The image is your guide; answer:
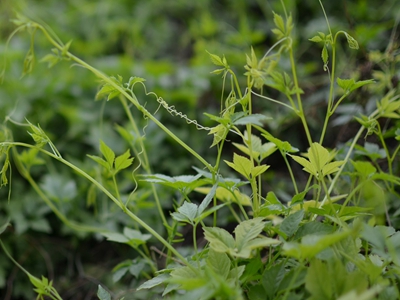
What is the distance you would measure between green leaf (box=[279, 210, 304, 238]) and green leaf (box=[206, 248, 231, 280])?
0.09m

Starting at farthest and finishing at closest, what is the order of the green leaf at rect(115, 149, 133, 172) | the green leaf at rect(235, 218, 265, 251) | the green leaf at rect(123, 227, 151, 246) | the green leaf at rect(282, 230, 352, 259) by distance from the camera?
the green leaf at rect(123, 227, 151, 246), the green leaf at rect(115, 149, 133, 172), the green leaf at rect(235, 218, 265, 251), the green leaf at rect(282, 230, 352, 259)

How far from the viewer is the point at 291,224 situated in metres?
0.59

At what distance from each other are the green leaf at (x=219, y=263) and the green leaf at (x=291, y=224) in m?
0.09

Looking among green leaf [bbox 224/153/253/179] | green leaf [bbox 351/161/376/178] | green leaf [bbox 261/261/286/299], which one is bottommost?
green leaf [bbox 261/261/286/299]

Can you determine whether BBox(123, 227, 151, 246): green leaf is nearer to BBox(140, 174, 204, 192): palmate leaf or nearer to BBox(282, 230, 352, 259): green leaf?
BBox(140, 174, 204, 192): palmate leaf

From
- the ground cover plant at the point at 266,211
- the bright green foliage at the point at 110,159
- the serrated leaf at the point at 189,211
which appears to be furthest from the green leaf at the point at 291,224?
the bright green foliage at the point at 110,159

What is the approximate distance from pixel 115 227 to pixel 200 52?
2.78ft

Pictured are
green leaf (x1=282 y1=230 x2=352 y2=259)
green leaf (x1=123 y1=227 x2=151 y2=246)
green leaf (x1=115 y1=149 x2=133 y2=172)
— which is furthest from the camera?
green leaf (x1=123 y1=227 x2=151 y2=246)

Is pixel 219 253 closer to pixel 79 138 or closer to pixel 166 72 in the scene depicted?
pixel 79 138

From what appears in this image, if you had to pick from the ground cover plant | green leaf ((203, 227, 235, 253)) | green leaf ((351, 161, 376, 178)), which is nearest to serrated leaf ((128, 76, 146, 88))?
the ground cover plant

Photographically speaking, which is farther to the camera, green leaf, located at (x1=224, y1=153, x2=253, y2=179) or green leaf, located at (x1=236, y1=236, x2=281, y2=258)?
green leaf, located at (x1=224, y1=153, x2=253, y2=179)

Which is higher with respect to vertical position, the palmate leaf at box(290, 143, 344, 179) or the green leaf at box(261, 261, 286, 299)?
the palmate leaf at box(290, 143, 344, 179)

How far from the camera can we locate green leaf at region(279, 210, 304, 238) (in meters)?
0.58

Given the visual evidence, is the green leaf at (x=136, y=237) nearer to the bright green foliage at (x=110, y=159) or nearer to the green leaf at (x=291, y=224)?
the bright green foliage at (x=110, y=159)
